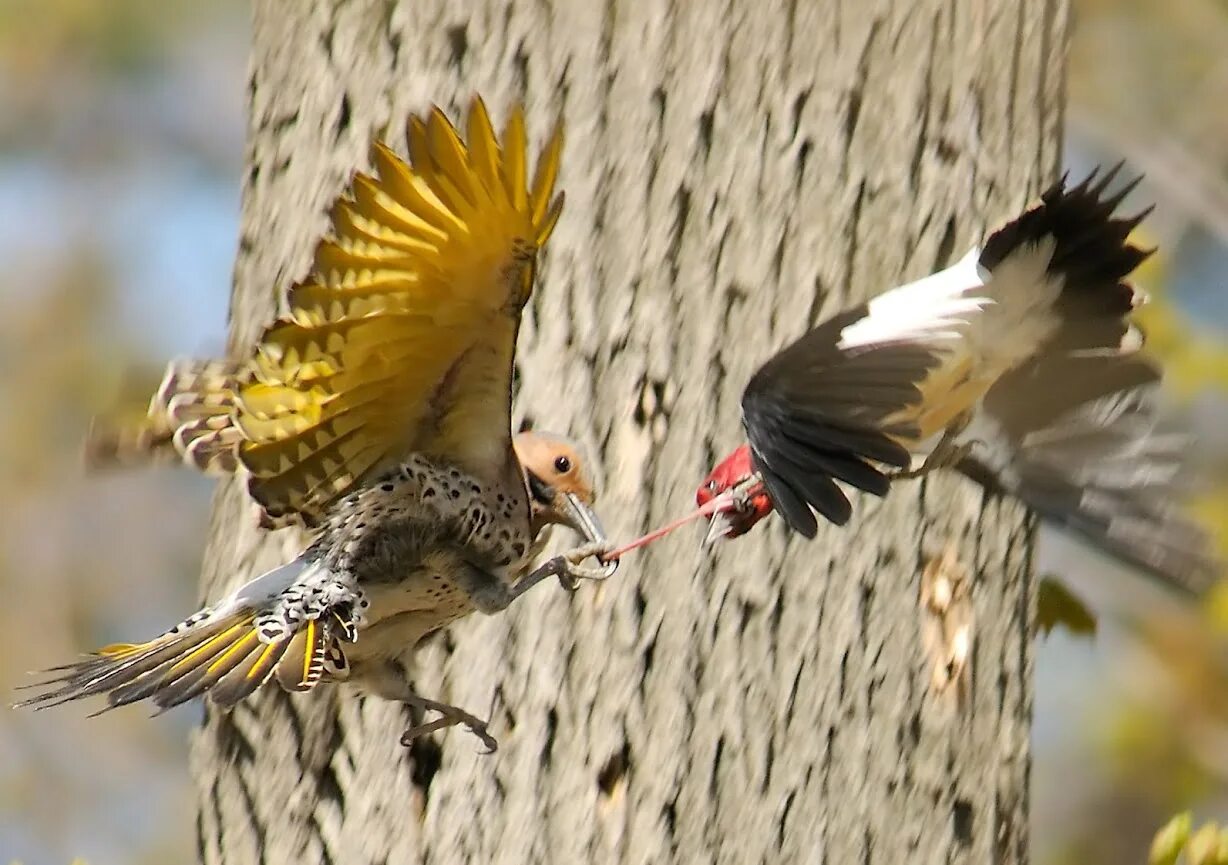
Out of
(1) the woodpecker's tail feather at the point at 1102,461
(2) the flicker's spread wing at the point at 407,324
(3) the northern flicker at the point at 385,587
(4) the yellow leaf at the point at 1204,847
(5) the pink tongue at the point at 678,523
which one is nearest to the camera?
(2) the flicker's spread wing at the point at 407,324

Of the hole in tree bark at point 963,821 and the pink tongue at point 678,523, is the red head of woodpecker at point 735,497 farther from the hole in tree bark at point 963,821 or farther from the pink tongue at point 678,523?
the hole in tree bark at point 963,821

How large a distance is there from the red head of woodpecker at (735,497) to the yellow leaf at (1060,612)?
1.11 meters

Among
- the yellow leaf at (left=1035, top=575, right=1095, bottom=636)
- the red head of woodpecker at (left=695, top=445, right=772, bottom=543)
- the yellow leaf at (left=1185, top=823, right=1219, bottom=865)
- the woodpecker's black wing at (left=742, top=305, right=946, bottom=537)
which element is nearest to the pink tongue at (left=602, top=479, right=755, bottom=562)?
the red head of woodpecker at (left=695, top=445, right=772, bottom=543)

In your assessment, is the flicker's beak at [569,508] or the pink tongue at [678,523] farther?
the flicker's beak at [569,508]

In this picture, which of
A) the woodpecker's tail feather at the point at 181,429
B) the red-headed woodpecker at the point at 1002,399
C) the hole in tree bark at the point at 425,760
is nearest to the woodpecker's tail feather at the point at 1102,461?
the red-headed woodpecker at the point at 1002,399

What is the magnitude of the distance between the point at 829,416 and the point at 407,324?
84 centimetres

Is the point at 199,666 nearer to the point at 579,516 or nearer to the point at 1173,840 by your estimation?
the point at 579,516

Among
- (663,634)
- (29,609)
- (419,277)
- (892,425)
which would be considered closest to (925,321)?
(892,425)

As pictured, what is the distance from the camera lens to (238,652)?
2936 mm

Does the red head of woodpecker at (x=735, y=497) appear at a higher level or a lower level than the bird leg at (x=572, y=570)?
lower

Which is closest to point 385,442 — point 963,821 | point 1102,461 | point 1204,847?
point 963,821

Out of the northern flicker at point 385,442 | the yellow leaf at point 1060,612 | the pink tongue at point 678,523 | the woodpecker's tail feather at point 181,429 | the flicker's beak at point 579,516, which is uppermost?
the woodpecker's tail feather at point 181,429

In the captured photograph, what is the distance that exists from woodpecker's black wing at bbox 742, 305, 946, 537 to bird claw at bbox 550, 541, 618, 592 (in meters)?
0.40

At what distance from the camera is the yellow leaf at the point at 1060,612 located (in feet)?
13.2
